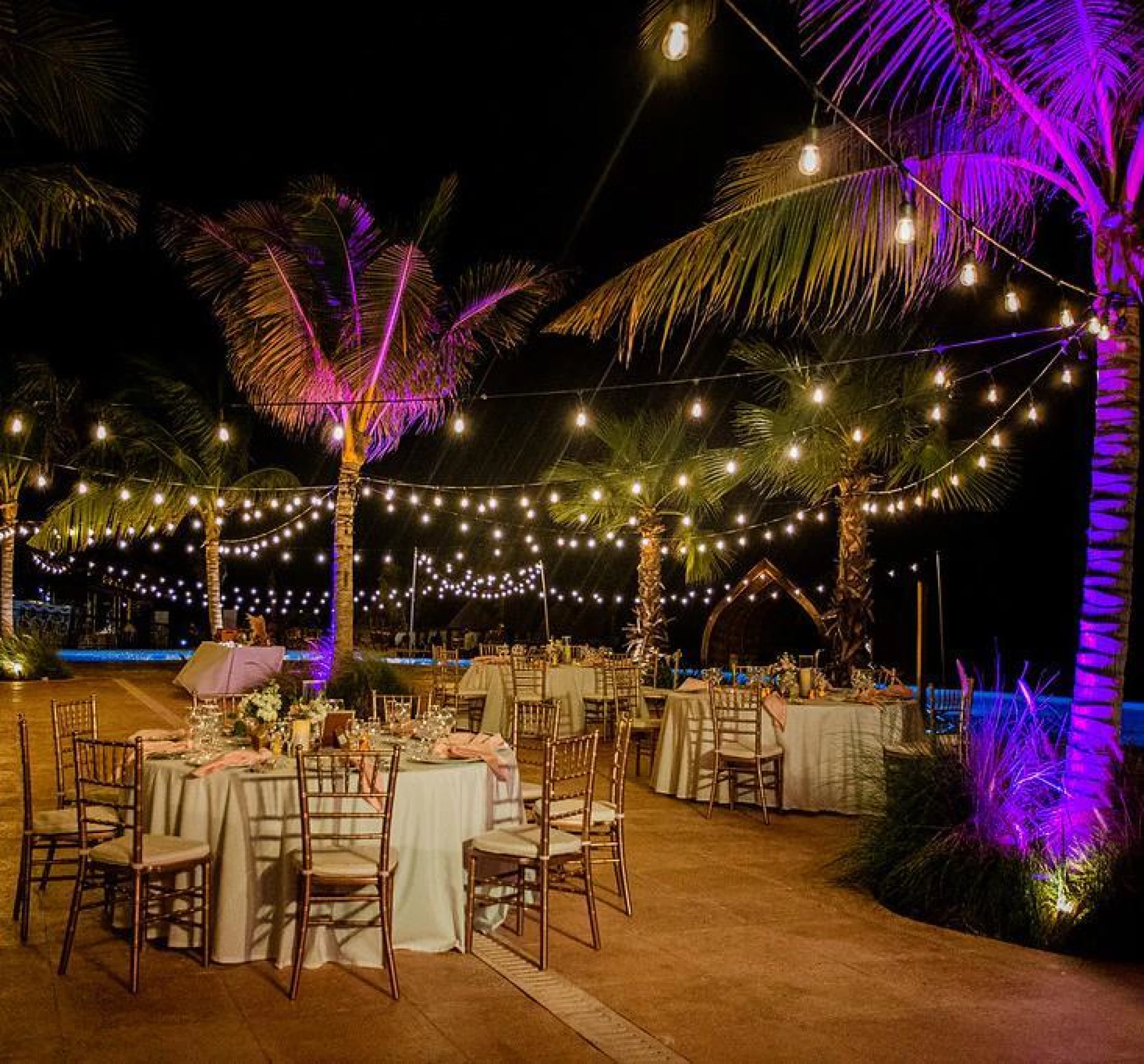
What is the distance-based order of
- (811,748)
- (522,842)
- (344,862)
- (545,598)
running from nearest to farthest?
(344,862), (522,842), (811,748), (545,598)

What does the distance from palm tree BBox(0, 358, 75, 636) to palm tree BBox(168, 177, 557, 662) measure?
9.34 metres

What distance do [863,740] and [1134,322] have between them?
4.90 m

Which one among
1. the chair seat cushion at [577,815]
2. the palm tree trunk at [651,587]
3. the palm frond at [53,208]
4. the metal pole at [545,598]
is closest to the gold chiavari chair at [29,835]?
the chair seat cushion at [577,815]

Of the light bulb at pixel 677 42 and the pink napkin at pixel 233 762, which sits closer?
the light bulb at pixel 677 42

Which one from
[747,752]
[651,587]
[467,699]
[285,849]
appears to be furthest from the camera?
[651,587]

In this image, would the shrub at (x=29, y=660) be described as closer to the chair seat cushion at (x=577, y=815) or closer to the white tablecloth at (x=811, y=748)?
the white tablecloth at (x=811, y=748)

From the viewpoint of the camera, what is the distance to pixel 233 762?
18.5 feet

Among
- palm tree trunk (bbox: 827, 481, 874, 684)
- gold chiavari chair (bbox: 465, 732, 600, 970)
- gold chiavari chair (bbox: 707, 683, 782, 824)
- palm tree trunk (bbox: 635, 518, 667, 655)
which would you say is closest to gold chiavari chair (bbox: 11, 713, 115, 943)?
gold chiavari chair (bbox: 465, 732, 600, 970)

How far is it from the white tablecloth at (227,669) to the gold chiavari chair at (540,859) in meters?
13.1

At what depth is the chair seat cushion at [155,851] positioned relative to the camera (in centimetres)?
518

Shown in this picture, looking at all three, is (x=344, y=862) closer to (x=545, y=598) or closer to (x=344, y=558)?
(x=344, y=558)

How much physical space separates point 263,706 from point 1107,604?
4.80 meters

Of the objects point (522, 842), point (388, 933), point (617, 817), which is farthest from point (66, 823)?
point (617, 817)

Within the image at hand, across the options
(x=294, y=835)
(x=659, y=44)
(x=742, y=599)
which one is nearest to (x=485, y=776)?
(x=294, y=835)
